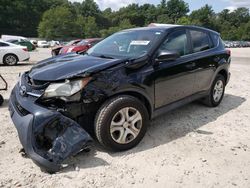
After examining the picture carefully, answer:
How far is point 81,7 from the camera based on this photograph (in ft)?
367

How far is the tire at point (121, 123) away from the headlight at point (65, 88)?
385mm

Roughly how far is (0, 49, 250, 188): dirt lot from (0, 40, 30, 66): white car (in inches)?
364

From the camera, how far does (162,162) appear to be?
132 inches

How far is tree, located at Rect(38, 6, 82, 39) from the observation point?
71.8m

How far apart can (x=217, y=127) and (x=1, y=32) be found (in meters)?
85.3

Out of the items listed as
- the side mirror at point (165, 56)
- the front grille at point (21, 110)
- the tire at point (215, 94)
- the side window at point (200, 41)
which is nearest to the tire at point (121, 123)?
the side mirror at point (165, 56)

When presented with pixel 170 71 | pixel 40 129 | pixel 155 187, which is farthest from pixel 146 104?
pixel 40 129

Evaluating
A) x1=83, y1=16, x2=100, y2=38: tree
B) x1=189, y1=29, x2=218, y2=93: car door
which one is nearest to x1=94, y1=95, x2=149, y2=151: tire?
x1=189, y1=29, x2=218, y2=93: car door

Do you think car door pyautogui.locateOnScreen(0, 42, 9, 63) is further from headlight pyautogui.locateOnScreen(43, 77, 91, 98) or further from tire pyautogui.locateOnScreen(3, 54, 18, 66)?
headlight pyautogui.locateOnScreen(43, 77, 91, 98)

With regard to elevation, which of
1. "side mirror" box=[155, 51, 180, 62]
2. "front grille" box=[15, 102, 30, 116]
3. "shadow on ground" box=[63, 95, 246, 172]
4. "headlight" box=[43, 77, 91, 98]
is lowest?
"shadow on ground" box=[63, 95, 246, 172]

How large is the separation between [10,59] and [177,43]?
10875mm

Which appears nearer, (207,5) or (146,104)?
(146,104)

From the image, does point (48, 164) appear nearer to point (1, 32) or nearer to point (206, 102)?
point (206, 102)

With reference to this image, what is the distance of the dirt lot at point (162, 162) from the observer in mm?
2943
